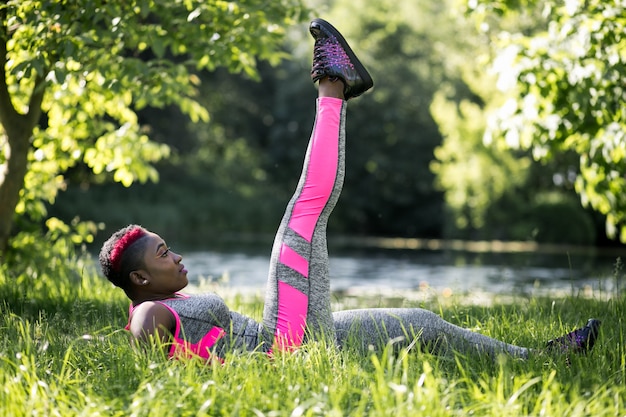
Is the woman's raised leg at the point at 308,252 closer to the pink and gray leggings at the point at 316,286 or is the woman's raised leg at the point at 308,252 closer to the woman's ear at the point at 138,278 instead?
the pink and gray leggings at the point at 316,286

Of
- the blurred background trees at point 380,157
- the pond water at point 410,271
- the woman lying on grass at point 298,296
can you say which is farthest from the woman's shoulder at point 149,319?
the blurred background trees at point 380,157

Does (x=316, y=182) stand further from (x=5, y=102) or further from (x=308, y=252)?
(x=5, y=102)

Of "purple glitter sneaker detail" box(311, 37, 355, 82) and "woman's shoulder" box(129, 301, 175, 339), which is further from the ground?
"purple glitter sneaker detail" box(311, 37, 355, 82)

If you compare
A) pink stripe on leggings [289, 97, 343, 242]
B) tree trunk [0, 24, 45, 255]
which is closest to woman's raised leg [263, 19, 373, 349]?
pink stripe on leggings [289, 97, 343, 242]

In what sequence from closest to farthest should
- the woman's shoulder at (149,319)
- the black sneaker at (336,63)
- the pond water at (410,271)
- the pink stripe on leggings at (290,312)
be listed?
the woman's shoulder at (149,319) < the pink stripe on leggings at (290,312) < the black sneaker at (336,63) < the pond water at (410,271)

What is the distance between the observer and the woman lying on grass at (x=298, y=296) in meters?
3.33

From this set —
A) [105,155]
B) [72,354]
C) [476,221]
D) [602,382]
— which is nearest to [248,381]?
[72,354]

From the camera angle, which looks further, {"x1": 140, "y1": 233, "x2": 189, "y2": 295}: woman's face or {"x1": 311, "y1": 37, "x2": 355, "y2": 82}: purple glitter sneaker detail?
{"x1": 311, "y1": 37, "x2": 355, "y2": 82}: purple glitter sneaker detail

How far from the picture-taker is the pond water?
1336 centimetres

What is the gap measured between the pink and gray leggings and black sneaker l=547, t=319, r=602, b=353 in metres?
0.21

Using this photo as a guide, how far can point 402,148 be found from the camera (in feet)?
133

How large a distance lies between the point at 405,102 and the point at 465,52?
6735 millimetres

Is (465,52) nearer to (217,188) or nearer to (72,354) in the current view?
(217,188)

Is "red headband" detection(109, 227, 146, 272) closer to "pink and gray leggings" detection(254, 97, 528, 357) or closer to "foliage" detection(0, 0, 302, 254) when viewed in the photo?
"pink and gray leggings" detection(254, 97, 528, 357)
